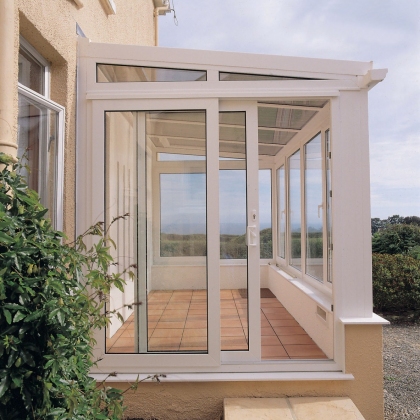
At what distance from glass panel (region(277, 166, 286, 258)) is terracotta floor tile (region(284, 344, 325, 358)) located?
11.6 feet

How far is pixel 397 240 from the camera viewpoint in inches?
396

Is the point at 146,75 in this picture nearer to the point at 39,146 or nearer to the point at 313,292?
the point at 39,146

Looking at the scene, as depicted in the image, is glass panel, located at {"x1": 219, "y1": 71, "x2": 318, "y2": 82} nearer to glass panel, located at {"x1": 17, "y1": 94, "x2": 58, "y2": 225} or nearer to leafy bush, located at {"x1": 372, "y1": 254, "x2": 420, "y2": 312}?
glass panel, located at {"x1": 17, "y1": 94, "x2": 58, "y2": 225}

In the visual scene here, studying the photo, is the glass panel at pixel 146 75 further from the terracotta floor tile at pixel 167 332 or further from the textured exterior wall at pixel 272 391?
the textured exterior wall at pixel 272 391

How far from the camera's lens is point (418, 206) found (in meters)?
11.6

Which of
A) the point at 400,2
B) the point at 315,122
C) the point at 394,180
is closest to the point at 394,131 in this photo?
the point at 394,180

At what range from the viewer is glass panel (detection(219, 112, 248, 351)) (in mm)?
3826

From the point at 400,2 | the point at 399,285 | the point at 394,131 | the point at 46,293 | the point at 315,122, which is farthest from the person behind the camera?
the point at 394,131

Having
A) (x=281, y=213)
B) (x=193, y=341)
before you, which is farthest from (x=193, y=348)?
(x=281, y=213)

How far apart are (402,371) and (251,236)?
10.6ft

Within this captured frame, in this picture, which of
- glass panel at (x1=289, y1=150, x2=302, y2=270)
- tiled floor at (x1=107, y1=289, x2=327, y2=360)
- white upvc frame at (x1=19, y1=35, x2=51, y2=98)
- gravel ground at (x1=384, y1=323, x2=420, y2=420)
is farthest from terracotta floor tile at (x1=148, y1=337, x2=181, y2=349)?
glass panel at (x1=289, y1=150, x2=302, y2=270)

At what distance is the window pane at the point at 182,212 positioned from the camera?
3.81 metres

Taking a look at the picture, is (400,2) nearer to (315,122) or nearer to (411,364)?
(315,122)

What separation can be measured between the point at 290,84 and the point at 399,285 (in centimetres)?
572
